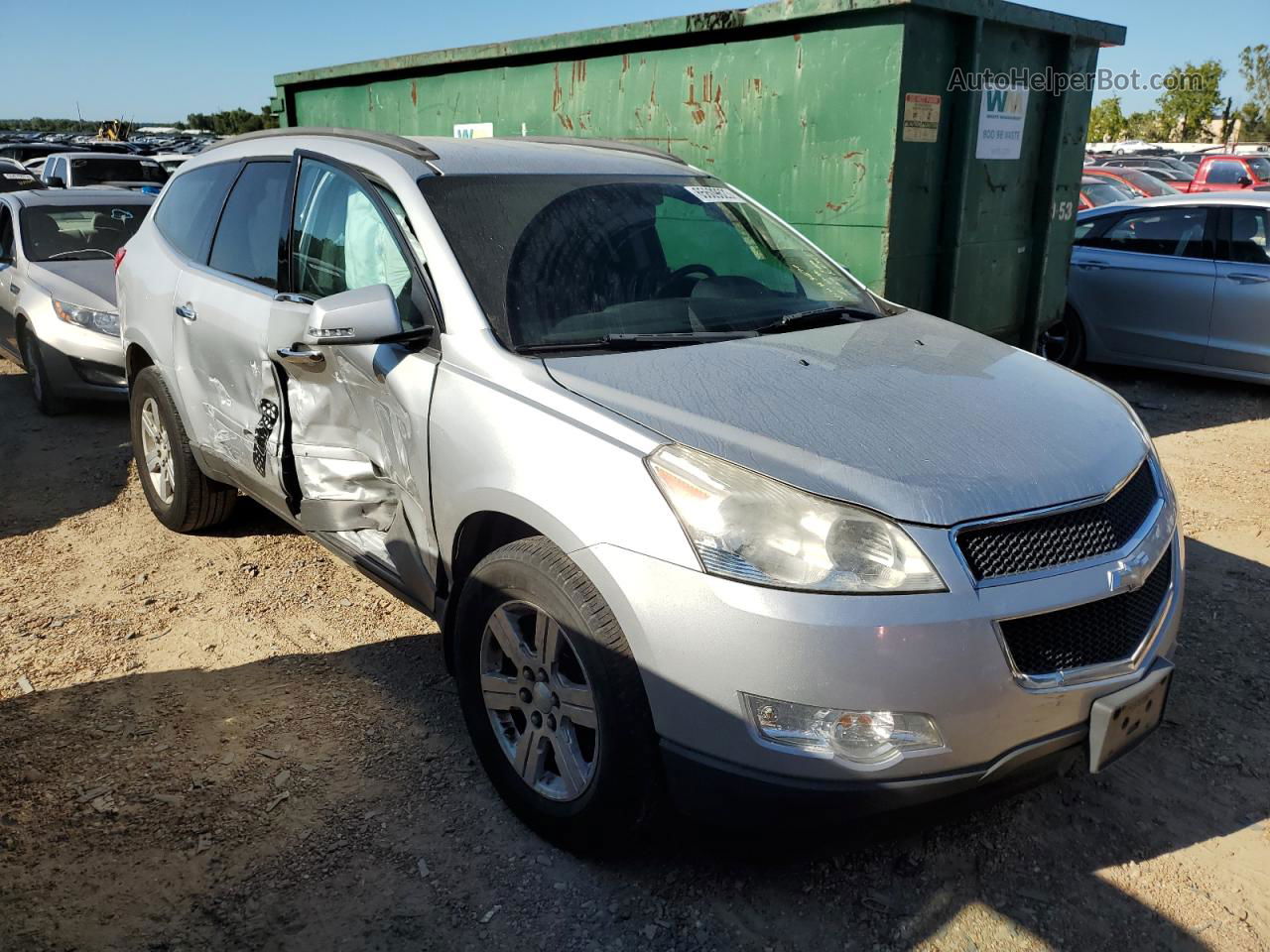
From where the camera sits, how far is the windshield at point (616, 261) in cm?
300

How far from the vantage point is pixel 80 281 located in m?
7.39

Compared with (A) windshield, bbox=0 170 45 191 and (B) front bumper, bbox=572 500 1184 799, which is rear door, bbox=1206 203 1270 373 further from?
(A) windshield, bbox=0 170 45 191

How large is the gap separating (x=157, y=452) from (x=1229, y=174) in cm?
1850

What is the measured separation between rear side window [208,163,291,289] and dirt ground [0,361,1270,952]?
1.36 meters

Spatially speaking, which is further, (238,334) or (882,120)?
(882,120)

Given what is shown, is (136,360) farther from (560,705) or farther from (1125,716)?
(1125,716)

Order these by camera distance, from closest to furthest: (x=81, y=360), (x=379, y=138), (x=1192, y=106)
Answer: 1. (x=379, y=138)
2. (x=81, y=360)
3. (x=1192, y=106)

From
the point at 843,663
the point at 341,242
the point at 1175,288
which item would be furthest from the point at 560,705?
the point at 1175,288

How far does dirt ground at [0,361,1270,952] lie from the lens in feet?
8.00

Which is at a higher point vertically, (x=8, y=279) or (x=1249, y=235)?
(x=1249, y=235)

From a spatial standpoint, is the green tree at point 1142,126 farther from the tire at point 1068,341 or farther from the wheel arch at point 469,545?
the wheel arch at point 469,545

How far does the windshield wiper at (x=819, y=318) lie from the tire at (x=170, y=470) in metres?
2.66

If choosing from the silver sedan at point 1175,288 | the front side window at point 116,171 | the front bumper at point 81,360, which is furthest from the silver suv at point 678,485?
the front side window at point 116,171

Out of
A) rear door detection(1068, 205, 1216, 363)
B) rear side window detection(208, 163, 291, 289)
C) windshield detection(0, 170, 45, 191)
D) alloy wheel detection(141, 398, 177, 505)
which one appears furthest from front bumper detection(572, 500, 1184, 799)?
windshield detection(0, 170, 45, 191)
